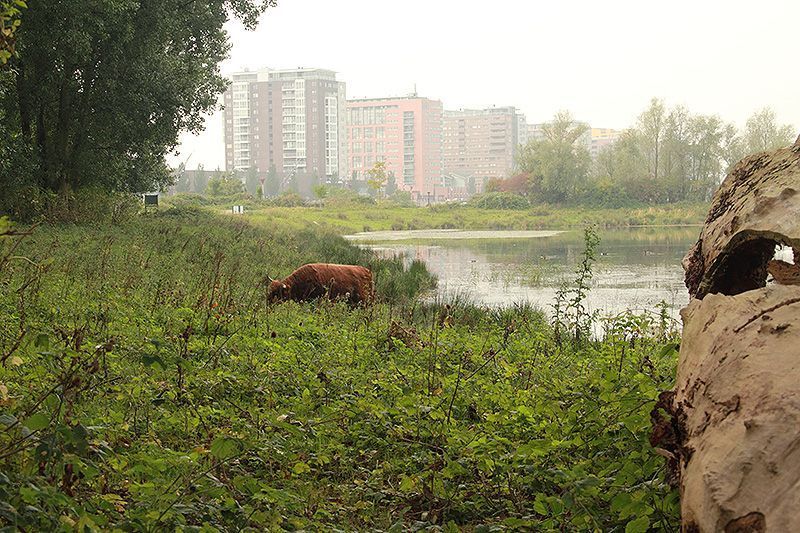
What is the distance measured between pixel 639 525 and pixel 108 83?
14.3 meters

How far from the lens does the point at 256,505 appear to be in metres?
3.15

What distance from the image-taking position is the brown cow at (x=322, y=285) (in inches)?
375

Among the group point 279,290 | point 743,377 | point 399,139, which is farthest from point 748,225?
point 399,139

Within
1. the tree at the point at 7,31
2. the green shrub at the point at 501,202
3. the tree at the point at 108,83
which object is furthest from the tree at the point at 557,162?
the tree at the point at 7,31

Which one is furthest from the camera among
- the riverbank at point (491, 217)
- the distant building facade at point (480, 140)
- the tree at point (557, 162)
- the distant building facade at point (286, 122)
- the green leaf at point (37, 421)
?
the distant building facade at point (480, 140)

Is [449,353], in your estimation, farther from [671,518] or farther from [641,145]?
[641,145]

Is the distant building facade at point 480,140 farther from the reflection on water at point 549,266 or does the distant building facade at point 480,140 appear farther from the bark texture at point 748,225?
the bark texture at point 748,225

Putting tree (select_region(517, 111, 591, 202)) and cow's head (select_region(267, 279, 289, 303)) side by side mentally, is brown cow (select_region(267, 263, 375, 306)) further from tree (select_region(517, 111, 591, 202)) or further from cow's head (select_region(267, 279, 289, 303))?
tree (select_region(517, 111, 591, 202))

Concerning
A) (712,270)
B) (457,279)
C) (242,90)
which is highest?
(242,90)

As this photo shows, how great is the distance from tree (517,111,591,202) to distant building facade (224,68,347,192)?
154 ft

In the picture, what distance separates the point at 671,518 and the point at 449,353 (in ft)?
11.6

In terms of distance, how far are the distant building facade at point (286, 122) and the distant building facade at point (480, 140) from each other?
66.1ft

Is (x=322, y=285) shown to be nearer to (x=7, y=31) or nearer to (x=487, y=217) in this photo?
(x=7, y=31)

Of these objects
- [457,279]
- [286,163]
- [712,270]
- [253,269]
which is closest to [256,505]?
[712,270]
